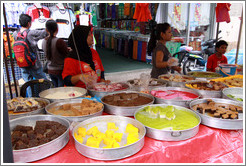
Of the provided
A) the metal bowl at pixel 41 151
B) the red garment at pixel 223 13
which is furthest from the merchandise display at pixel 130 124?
the red garment at pixel 223 13

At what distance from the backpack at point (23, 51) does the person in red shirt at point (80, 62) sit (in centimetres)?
178

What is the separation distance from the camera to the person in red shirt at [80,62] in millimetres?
2607

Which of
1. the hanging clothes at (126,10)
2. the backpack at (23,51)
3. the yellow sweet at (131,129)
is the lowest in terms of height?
the yellow sweet at (131,129)

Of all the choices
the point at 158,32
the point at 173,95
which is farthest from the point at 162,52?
the point at 173,95

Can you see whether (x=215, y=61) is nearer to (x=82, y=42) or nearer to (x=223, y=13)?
(x=223, y=13)

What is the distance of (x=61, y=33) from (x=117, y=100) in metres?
3.74

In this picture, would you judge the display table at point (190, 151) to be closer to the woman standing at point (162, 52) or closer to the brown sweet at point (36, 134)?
the brown sweet at point (36, 134)

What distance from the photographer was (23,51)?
159 inches

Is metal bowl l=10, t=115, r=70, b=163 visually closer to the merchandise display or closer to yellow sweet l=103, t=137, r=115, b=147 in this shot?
the merchandise display

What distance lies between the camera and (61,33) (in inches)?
199

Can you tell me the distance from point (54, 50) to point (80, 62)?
1.30m

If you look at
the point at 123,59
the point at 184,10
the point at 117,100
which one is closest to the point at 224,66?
the point at 117,100

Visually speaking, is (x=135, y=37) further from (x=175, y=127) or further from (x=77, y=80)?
(x=175, y=127)

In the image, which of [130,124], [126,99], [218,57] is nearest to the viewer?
[130,124]
